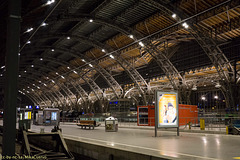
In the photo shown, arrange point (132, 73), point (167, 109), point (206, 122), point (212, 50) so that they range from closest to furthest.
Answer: point (167, 109), point (206, 122), point (212, 50), point (132, 73)

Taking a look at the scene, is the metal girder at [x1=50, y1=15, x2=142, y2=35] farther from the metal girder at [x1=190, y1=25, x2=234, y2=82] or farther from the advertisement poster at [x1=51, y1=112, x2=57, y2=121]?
the advertisement poster at [x1=51, y1=112, x2=57, y2=121]

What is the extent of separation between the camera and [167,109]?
1631 centimetres

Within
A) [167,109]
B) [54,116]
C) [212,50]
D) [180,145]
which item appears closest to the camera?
Result: [180,145]

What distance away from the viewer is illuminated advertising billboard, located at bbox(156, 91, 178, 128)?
1600cm

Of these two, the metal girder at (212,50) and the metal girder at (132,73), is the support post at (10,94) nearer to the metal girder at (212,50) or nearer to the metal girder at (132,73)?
the metal girder at (212,50)

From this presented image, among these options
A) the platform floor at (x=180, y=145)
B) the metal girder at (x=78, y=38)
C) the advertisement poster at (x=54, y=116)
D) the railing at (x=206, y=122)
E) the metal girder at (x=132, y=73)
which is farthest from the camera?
the metal girder at (x=132, y=73)

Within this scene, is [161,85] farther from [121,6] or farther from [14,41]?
[14,41]

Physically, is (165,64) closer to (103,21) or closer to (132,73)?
(132,73)

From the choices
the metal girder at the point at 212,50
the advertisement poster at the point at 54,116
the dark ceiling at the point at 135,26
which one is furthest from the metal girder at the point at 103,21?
the advertisement poster at the point at 54,116

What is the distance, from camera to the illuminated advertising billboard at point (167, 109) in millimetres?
15997

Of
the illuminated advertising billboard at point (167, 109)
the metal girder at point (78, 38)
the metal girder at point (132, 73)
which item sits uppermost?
the metal girder at point (78, 38)

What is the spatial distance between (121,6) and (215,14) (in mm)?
11234

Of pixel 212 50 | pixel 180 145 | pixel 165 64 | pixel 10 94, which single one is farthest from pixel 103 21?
pixel 10 94

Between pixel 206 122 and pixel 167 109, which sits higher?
pixel 167 109
